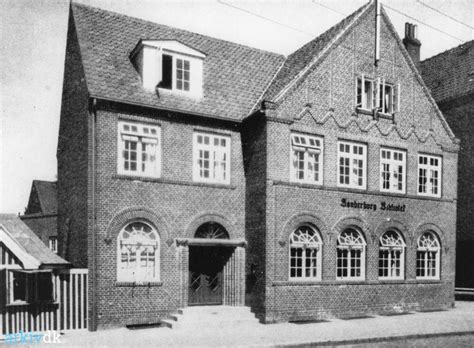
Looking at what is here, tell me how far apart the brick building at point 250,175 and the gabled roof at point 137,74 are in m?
0.06

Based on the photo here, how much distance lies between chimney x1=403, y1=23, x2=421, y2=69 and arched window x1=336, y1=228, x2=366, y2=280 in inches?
518

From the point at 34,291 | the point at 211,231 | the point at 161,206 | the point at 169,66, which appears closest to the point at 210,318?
the point at 211,231

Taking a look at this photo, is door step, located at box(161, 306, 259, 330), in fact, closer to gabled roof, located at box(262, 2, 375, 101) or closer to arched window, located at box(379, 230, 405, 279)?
arched window, located at box(379, 230, 405, 279)

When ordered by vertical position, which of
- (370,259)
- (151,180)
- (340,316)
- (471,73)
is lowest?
(340,316)

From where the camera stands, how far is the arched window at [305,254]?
17859mm

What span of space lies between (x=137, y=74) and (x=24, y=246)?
6826mm

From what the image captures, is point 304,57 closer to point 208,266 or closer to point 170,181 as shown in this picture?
point 170,181

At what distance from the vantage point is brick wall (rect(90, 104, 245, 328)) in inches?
615

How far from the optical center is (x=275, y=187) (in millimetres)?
17453

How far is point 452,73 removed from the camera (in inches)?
1086

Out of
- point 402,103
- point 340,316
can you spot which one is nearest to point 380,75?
point 402,103

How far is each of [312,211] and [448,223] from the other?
286 inches

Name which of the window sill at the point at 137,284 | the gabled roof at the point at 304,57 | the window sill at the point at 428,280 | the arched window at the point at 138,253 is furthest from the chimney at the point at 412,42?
the window sill at the point at 137,284

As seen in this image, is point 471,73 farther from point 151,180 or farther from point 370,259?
point 151,180
